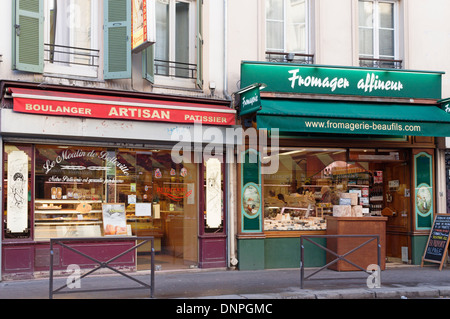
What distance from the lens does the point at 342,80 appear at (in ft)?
40.3

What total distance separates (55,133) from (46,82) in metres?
0.97

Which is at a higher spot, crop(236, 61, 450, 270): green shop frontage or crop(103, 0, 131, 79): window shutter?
crop(103, 0, 131, 79): window shutter

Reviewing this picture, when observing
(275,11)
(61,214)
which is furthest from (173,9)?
(61,214)

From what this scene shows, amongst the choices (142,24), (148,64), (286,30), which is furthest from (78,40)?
(286,30)

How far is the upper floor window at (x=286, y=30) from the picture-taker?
12750mm

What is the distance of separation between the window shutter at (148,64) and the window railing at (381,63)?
5064 mm

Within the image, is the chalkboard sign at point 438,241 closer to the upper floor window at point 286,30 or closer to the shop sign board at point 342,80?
the shop sign board at point 342,80

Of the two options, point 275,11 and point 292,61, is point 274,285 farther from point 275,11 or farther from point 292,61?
point 275,11

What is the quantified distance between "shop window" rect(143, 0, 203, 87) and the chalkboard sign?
20.5 ft

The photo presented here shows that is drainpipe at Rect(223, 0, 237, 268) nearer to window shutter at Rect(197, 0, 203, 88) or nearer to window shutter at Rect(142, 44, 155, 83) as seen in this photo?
window shutter at Rect(197, 0, 203, 88)

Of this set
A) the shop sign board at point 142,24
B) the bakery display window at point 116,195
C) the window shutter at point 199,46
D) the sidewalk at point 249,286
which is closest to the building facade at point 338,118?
the window shutter at point 199,46

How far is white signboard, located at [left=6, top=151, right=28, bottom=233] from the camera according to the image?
9992mm

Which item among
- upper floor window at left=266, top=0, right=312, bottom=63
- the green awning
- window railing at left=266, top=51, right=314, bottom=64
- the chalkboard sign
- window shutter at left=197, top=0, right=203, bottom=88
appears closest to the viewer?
the green awning

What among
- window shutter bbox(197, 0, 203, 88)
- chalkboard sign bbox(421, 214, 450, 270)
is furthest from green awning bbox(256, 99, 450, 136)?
chalkboard sign bbox(421, 214, 450, 270)
